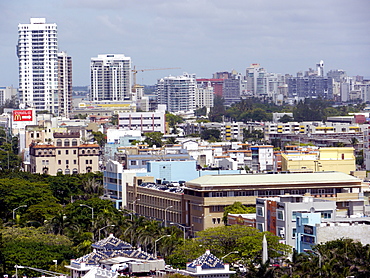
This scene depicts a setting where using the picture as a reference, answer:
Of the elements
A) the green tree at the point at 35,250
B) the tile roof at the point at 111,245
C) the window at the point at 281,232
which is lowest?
the green tree at the point at 35,250

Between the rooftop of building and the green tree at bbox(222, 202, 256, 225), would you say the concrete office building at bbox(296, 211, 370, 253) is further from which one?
the rooftop of building

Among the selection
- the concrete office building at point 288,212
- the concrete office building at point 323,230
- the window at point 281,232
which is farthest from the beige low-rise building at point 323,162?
the concrete office building at point 323,230

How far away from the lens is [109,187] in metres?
122

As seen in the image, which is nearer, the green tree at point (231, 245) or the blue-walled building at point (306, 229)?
the green tree at point (231, 245)

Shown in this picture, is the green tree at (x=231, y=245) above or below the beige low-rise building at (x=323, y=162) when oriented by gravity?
below

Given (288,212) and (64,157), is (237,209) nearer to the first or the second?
(288,212)

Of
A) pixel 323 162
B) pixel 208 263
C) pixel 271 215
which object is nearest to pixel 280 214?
pixel 271 215

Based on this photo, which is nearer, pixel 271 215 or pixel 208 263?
pixel 208 263

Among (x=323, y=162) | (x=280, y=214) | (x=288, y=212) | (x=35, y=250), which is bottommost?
(x=35, y=250)

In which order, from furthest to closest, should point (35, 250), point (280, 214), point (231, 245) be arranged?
point (280, 214), point (231, 245), point (35, 250)

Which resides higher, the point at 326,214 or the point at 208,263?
the point at 326,214

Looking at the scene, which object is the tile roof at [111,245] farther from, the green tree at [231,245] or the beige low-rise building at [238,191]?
the beige low-rise building at [238,191]

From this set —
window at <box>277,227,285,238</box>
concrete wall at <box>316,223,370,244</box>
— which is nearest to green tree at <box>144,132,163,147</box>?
window at <box>277,227,285,238</box>

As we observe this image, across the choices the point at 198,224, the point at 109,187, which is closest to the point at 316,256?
the point at 198,224
